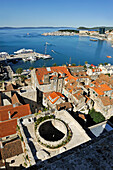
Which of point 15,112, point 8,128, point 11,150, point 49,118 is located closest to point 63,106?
point 15,112

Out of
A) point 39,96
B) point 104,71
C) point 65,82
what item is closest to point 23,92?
point 39,96

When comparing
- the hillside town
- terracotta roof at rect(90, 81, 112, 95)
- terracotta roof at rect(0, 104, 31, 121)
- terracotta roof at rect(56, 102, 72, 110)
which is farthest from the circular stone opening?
terracotta roof at rect(90, 81, 112, 95)

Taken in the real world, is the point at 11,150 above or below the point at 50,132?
below

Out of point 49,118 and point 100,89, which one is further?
point 100,89

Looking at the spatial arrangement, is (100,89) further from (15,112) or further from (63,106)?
(15,112)

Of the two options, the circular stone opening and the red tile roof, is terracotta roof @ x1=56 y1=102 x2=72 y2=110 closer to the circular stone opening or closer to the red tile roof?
the circular stone opening

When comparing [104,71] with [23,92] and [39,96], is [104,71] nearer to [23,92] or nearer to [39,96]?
[39,96]
